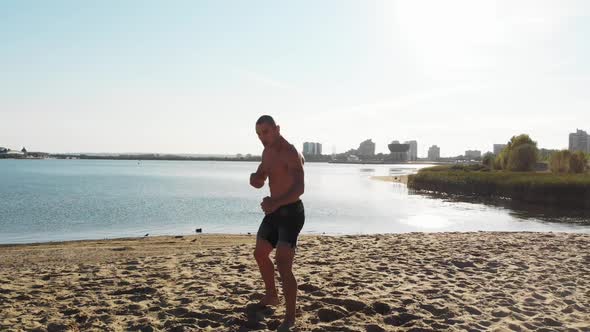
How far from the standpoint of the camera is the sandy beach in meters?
5.02

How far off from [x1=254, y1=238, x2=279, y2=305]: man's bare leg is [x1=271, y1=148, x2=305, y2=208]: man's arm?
0.59m

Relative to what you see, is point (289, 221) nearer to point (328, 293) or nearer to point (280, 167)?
point (280, 167)

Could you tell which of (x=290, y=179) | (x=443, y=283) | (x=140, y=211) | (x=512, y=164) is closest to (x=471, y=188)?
(x=512, y=164)

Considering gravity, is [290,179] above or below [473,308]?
above

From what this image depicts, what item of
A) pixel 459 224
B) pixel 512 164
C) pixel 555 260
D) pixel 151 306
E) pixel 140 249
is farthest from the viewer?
pixel 512 164

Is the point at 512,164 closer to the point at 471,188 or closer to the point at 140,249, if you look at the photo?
the point at 471,188

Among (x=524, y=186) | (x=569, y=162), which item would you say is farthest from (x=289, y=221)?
(x=569, y=162)

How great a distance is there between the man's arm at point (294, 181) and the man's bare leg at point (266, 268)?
1.95ft

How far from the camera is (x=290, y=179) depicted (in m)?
4.76

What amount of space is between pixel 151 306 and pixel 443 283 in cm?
397

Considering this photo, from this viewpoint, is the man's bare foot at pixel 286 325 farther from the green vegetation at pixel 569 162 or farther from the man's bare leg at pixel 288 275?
the green vegetation at pixel 569 162

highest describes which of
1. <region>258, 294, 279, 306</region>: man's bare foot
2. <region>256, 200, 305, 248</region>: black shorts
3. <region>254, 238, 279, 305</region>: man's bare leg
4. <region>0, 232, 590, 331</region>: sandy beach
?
<region>256, 200, 305, 248</region>: black shorts

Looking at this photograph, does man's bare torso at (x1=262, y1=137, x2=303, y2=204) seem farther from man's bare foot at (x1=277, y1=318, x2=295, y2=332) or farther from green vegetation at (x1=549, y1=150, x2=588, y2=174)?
green vegetation at (x1=549, y1=150, x2=588, y2=174)

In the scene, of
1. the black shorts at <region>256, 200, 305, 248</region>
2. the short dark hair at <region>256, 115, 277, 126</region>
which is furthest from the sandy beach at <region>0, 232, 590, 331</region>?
the short dark hair at <region>256, 115, 277, 126</region>
